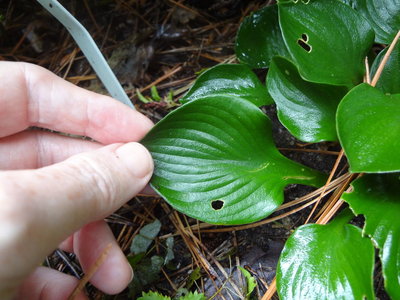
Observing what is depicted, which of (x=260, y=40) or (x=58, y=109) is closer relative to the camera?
(x=58, y=109)

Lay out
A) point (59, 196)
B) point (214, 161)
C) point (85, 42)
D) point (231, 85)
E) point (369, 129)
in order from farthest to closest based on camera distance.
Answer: point (231, 85) → point (85, 42) → point (214, 161) → point (369, 129) → point (59, 196)

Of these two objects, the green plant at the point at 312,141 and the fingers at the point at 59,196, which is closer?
the fingers at the point at 59,196

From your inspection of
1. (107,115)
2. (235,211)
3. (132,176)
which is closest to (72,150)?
(107,115)

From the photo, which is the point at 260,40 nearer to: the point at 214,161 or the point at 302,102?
the point at 302,102

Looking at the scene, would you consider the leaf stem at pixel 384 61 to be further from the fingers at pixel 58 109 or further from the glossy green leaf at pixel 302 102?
the fingers at pixel 58 109

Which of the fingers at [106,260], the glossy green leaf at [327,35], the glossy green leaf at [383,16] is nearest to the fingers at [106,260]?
the fingers at [106,260]

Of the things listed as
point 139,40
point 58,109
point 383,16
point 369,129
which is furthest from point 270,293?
point 139,40
